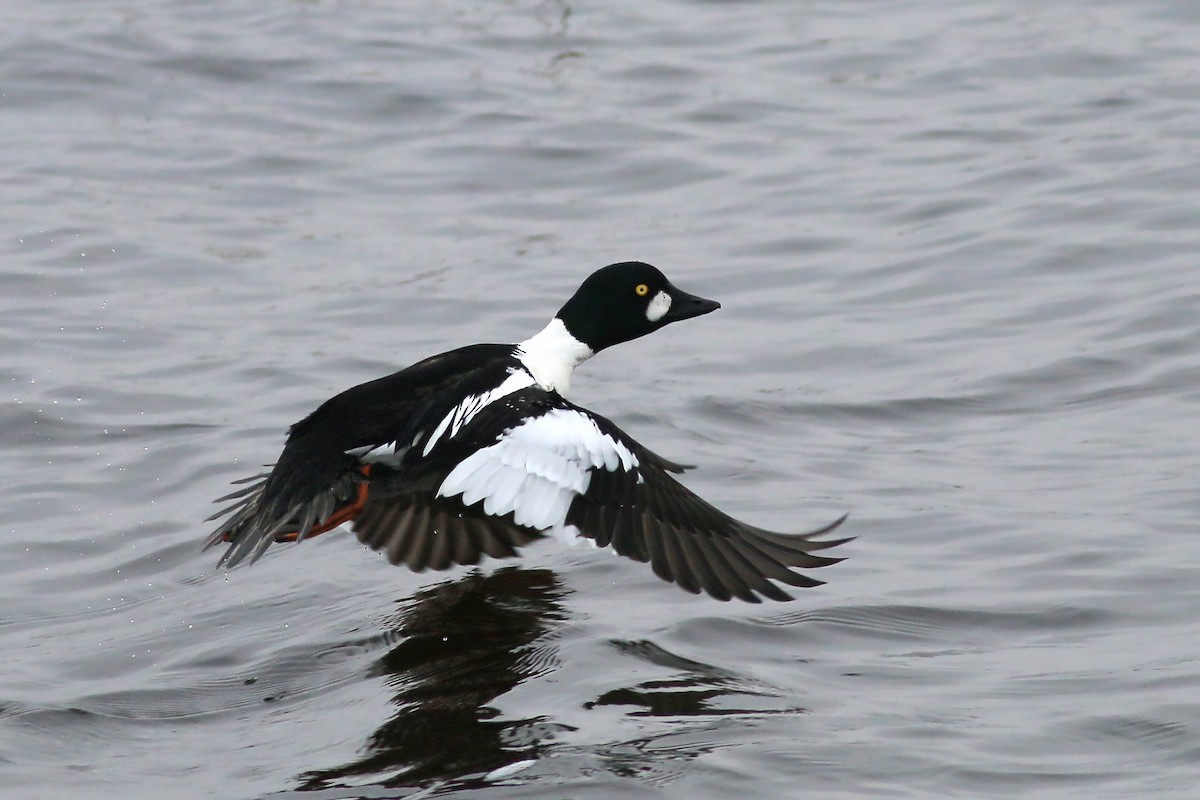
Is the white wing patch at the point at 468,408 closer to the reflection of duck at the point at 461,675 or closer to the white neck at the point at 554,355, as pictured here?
the white neck at the point at 554,355

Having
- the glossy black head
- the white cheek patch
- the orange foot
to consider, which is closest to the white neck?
the glossy black head

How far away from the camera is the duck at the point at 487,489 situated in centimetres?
497

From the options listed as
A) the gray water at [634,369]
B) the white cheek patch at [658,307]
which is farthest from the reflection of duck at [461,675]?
the white cheek patch at [658,307]

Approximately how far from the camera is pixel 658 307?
21.0ft

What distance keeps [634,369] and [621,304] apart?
1.79m

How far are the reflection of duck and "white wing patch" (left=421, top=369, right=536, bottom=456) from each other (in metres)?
0.59

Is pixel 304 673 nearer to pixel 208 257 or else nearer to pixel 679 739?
pixel 679 739

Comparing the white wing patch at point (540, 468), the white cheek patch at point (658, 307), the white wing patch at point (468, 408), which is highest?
the white cheek patch at point (658, 307)

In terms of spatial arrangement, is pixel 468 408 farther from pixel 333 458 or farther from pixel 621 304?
pixel 621 304

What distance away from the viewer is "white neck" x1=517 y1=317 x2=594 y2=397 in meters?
6.08

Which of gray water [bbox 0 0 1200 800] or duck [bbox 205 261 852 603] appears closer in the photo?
gray water [bbox 0 0 1200 800]

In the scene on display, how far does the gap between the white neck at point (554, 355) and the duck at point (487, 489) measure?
0.12 metres

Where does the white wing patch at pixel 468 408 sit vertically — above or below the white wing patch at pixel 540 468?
above

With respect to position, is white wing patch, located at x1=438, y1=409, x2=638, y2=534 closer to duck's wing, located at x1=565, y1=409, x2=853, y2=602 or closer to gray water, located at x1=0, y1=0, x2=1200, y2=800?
duck's wing, located at x1=565, y1=409, x2=853, y2=602
